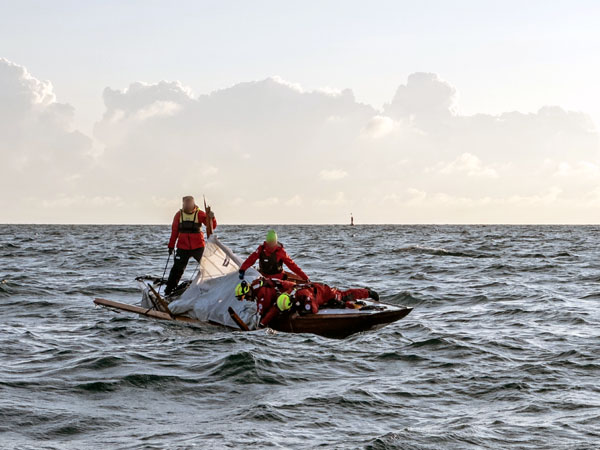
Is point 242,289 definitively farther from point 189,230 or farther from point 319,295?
point 189,230

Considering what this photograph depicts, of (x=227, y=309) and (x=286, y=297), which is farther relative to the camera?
(x=227, y=309)

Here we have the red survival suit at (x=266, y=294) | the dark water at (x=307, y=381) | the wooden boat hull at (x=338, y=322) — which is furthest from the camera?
the red survival suit at (x=266, y=294)

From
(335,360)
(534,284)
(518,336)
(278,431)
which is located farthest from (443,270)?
(278,431)

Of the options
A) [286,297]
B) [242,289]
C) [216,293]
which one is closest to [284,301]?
[286,297]

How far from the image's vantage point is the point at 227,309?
1459cm

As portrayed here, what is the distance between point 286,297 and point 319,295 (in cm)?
81

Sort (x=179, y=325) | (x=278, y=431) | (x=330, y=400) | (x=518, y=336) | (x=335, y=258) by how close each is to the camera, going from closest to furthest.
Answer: (x=278, y=431) < (x=330, y=400) < (x=518, y=336) < (x=179, y=325) < (x=335, y=258)

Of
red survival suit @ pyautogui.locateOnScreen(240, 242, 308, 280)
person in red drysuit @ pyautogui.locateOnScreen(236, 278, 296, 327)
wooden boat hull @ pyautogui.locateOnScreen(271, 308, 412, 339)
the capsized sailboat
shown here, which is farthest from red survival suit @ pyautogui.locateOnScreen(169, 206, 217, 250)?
wooden boat hull @ pyautogui.locateOnScreen(271, 308, 412, 339)

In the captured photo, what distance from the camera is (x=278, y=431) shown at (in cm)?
788

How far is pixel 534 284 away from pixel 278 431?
58.2 ft

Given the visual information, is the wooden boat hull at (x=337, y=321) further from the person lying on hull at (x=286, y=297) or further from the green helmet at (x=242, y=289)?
the green helmet at (x=242, y=289)

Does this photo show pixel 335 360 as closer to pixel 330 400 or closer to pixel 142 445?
pixel 330 400

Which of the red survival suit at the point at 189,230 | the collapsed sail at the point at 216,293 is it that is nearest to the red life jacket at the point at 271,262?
the collapsed sail at the point at 216,293

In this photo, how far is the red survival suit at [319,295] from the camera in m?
13.8
